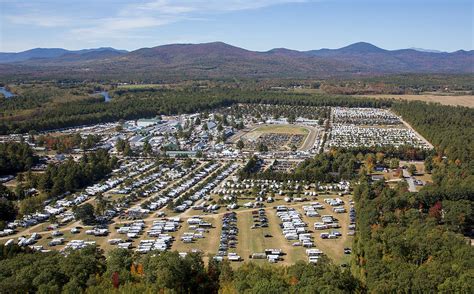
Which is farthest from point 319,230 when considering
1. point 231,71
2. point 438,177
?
point 231,71

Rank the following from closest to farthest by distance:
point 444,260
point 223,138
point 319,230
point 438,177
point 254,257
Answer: point 444,260, point 254,257, point 319,230, point 438,177, point 223,138

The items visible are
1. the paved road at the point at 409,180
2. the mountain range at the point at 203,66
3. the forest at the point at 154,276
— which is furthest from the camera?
the mountain range at the point at 203,66

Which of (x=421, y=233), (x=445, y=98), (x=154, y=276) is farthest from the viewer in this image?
(x=445, y=98)

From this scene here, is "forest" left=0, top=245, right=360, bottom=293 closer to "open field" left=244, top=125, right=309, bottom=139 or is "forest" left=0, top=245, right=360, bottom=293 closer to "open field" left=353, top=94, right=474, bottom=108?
"open field" left=244, top=125, right=309, bottom=139

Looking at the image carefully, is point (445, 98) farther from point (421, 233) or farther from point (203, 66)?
point (203, 66)

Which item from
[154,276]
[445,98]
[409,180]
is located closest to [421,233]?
[154,276]

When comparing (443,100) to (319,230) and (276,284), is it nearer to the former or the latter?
(319,230)

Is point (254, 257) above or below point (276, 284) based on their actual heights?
below

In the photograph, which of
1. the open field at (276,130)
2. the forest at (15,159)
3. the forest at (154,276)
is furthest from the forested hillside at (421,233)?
the forest at (15,159)

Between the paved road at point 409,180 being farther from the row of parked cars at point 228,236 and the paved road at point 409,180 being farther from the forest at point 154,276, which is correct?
the forest at point 154,276

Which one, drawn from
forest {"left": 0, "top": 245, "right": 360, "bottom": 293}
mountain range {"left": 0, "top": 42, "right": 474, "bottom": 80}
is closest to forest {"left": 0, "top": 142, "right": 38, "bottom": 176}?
forest {"left": 0, "top": 245, "right": 360, "bottom": 293}

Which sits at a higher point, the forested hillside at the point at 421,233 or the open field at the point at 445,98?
the open field at the point at 445,98
